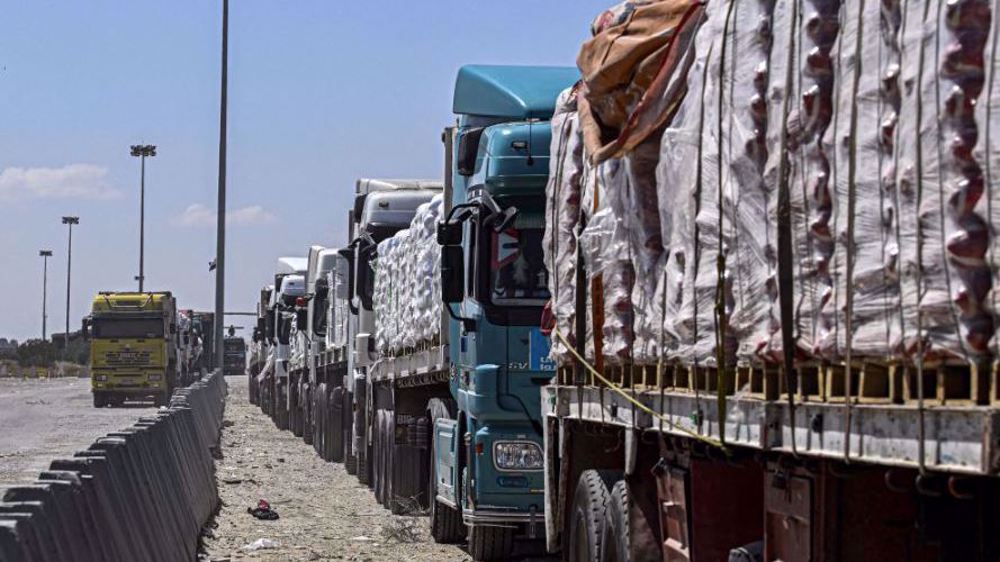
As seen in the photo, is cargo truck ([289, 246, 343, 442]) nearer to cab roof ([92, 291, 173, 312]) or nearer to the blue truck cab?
the blue truck cab

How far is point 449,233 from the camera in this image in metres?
14.1

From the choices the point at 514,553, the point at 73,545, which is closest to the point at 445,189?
the point at 514,553

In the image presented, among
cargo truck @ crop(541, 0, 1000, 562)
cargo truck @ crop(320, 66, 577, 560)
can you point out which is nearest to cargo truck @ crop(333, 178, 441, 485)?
cargo truck @ crop(320, 66, 577, 560)

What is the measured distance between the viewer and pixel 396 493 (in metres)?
18.9

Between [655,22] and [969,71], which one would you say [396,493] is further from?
[969,71]

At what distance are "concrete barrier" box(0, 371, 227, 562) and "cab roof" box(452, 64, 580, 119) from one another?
11.0 ft

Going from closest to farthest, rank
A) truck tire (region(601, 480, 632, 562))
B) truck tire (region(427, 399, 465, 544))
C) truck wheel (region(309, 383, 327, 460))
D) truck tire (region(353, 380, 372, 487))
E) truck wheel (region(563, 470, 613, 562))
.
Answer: truck tire (region(601, 480, 632, 562))
truck wheel (region(563, 470, 613, 562))
truck tire (region(427, 399, 465, 544))
truck tire (region(353, 380, 372, 487))
truck wheel (region(309, 383, 327, 460))

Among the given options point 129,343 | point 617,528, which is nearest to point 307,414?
point 129,343

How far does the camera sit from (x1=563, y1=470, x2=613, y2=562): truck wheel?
9922mm

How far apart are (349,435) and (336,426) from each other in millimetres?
1888

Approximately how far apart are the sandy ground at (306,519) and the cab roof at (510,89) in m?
3.46

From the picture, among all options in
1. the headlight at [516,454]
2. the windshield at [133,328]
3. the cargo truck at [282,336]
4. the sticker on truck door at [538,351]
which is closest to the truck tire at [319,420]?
the cargo truck at [282,336]

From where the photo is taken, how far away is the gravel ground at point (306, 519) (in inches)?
617

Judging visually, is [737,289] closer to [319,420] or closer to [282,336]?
[319,420]
